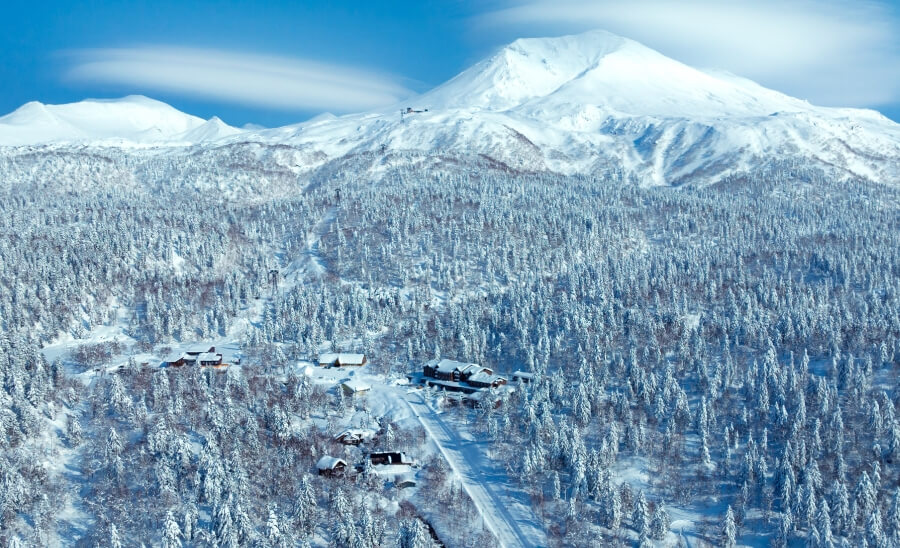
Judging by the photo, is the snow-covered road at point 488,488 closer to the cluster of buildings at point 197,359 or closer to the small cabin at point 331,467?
the small cabin at point 331,467

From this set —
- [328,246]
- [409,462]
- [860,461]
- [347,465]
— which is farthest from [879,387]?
[328,246]

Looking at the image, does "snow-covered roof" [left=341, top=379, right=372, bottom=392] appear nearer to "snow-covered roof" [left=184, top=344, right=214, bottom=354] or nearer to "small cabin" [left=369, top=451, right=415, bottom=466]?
"small cabin" [left=369, top=451, right=415, bottom=466]

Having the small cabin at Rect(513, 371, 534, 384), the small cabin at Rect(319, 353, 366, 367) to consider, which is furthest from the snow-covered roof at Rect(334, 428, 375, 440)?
the small cabin at Rect(513, 371, 534, 384)

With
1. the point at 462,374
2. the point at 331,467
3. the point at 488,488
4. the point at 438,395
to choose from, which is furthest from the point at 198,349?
the point at 488,488

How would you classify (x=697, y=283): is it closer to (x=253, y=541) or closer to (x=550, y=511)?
(x=550, y=511)

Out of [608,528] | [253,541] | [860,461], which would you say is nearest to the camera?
[253,541]
